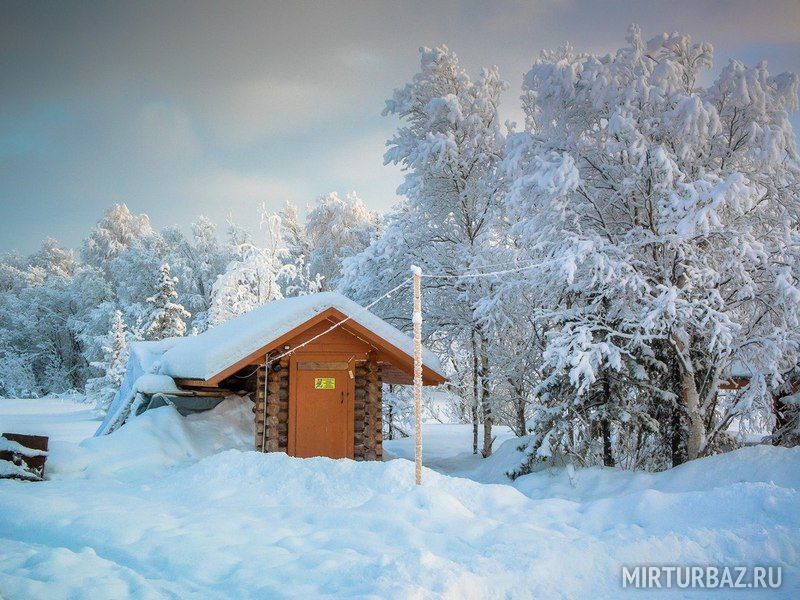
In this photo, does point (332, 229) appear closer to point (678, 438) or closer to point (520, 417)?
point (520, 417)

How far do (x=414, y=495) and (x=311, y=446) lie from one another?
5.36 metres

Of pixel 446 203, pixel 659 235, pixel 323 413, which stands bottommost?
pixel 323 413

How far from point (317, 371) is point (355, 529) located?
6343 mm

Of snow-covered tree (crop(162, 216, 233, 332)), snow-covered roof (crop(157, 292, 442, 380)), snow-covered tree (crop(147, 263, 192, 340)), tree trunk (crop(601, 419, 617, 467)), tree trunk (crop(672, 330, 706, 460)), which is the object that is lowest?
tree trunk (crop(601, 419, 617, 467))

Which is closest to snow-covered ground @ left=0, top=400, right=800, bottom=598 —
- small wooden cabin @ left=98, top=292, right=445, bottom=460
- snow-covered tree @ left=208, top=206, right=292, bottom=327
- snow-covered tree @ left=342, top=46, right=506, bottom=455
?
small wooden cabin @ left=98, top=292, right=445, bottom=460

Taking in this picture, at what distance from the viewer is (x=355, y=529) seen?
6031 millimetres

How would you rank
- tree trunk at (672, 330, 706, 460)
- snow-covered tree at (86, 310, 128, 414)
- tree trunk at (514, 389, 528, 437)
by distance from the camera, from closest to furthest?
tree trunk at (672, 330, 706, 460), tree trunk at (514, 389, 528, 437), snow-covered tree at (86, 310, 128, 414)

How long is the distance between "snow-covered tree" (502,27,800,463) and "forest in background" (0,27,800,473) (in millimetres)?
43

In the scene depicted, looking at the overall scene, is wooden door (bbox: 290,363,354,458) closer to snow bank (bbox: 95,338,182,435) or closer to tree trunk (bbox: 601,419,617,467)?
snow bank (bbox: 95,338,182,435)

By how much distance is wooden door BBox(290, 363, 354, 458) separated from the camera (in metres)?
12.0

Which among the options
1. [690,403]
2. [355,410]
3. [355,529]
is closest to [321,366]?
[355,410]

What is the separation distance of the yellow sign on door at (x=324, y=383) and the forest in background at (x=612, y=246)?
13.2 ft

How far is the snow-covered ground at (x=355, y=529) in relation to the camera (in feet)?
15.0

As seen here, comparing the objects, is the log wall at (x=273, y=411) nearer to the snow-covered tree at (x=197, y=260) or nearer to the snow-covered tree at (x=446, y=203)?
the snow-covered tree at (x=446, y=203)
